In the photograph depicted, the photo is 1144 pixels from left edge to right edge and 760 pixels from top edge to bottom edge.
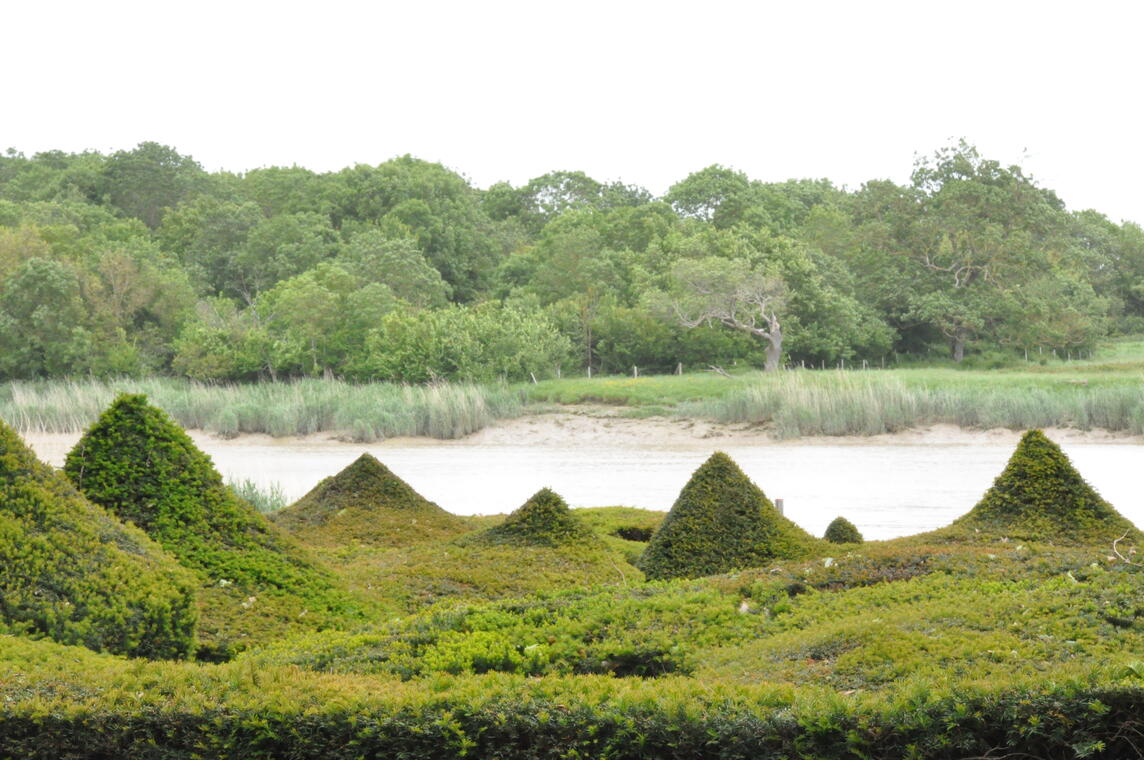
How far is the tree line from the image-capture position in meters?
52.1

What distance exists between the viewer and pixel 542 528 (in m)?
10.2

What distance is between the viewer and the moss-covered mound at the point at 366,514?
11352mm

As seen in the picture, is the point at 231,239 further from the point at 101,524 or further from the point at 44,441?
the point at 101,524

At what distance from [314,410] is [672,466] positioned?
50.4ft

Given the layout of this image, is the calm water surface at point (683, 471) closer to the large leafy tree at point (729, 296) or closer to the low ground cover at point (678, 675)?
the low ground cover at point (678, 675)

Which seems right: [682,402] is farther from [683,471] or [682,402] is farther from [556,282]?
[556,282]

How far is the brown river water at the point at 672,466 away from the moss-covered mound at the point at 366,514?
736 cm

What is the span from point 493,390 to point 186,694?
39.0 metres

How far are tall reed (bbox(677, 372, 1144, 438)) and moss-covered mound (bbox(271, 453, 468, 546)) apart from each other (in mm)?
24713

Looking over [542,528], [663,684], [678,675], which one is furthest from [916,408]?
[663,684]

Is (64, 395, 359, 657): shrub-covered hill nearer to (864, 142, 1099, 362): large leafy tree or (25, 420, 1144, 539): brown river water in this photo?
(25, 420, 1144, 539): brown river water

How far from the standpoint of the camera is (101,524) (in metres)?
6.37

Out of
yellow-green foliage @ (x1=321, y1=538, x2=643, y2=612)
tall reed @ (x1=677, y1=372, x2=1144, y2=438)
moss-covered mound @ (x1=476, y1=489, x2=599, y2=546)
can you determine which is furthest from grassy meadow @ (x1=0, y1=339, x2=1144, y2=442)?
yellow-green foliage @ (x1=321, y1=538, x2=643, y2=612)

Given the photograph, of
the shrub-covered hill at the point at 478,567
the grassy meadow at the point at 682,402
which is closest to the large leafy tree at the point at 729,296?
the grassy meadow at the point at 682,402
